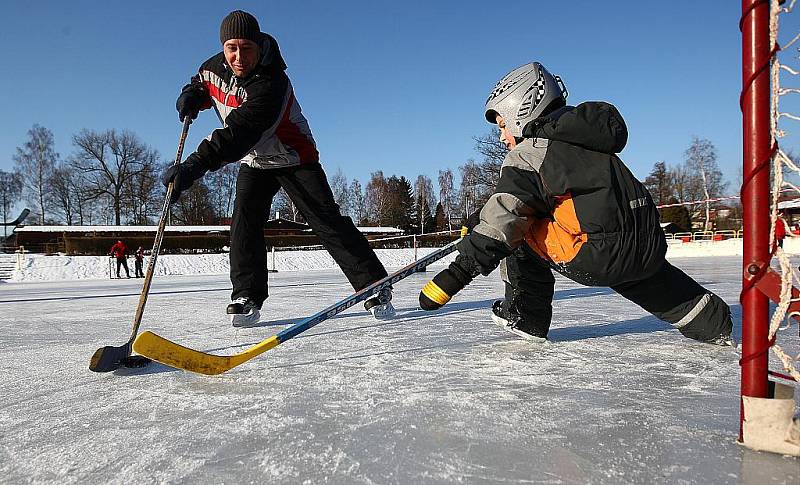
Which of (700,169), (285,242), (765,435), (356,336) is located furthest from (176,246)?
(700,169)

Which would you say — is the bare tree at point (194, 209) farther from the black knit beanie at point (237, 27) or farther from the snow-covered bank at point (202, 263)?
the black knit beanie at point (237, 27)

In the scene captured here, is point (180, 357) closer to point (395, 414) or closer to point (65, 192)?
point (395, 414)

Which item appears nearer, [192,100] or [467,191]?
[192,100]

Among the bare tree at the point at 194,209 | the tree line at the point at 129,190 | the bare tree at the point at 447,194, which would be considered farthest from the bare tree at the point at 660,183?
the bare tree at the point at 194,209

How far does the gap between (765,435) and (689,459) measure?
0.16 m

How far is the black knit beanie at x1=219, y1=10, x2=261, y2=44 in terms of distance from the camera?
2594 millimetres

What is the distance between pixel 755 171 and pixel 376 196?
6368cm

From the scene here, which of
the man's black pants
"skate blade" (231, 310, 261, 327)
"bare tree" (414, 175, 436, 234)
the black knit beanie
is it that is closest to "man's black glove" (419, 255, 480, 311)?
the man's black pants

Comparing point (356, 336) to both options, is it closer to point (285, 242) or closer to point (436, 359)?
point (436, 359)

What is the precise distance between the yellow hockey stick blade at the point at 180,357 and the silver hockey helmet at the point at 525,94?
4.64ft

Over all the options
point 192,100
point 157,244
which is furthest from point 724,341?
point 192,100

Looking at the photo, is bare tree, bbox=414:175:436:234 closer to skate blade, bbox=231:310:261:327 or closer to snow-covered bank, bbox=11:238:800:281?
snow-covered bank, bbox=11:238:800:281

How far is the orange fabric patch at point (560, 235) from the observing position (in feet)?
6.09

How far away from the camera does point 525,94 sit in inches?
83.2
